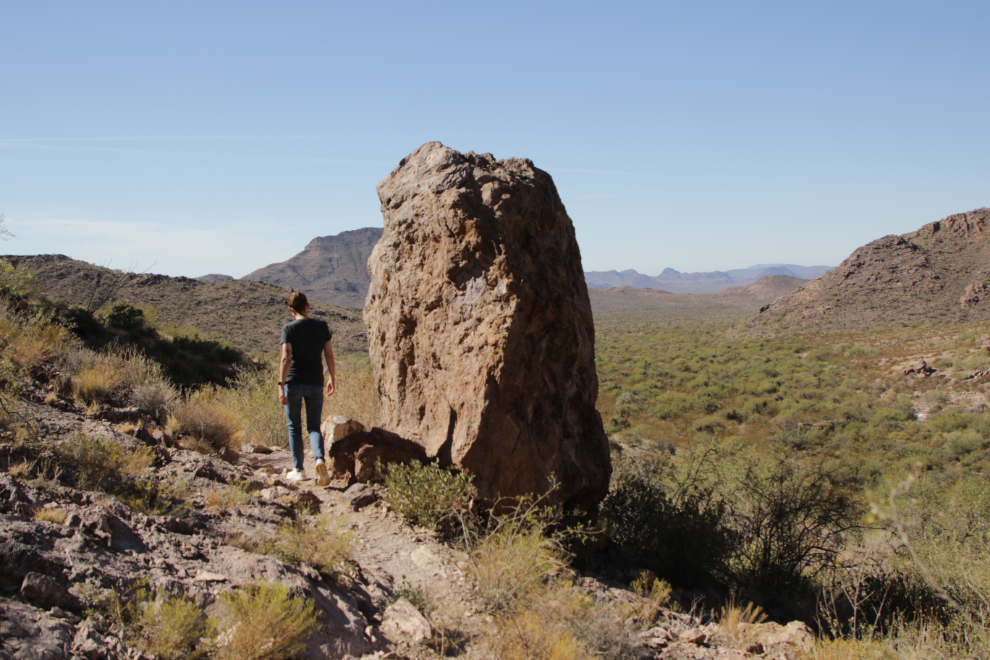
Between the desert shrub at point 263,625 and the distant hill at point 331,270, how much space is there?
10340 centimetres

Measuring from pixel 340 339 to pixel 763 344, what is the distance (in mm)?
31234

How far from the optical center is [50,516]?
3.31 metres

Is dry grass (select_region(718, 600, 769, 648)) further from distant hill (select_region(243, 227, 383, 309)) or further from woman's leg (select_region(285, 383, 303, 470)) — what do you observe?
distant hill (select_region(243, 227, 383, 309))

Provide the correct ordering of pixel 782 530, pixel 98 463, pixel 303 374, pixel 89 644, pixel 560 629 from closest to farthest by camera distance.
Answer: pixel 89 644
pixel 560 629
pixel 98 463
pixel 303 374
pixel 782 530

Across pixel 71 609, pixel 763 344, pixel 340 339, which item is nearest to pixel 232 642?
pixel 71 609

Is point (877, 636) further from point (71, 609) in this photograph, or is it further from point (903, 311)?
point (903, 311)

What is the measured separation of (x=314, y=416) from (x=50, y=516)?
2.36 meters

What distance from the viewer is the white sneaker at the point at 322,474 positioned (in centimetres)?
549

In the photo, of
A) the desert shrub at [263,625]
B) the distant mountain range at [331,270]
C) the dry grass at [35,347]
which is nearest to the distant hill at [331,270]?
the distant mountain range at [331,270]

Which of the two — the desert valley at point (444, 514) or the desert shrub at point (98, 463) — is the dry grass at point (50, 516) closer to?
the desert valley at point (444, 514)

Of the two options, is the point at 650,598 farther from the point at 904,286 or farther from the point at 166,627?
the point at 904,286

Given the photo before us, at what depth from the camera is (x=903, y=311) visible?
45625 mm

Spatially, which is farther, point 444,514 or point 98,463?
point 444,514

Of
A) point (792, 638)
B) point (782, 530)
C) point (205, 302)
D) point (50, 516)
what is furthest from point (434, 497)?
point (205, 302)
